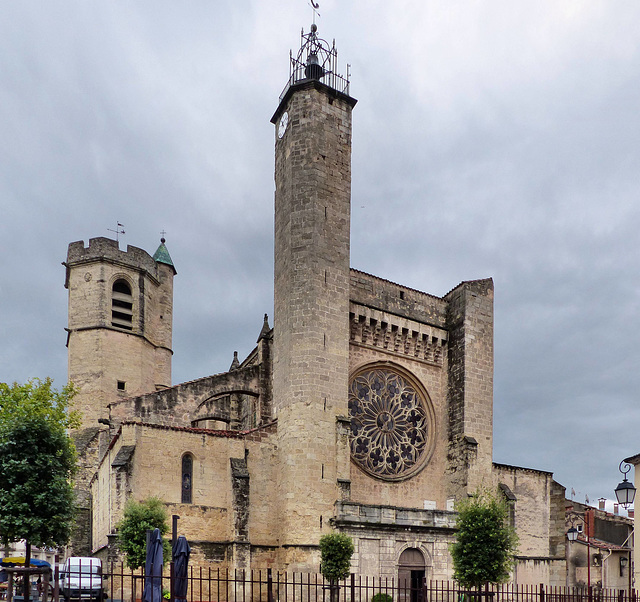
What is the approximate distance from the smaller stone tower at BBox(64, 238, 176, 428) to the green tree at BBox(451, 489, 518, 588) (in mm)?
23075

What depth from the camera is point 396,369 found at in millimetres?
32688

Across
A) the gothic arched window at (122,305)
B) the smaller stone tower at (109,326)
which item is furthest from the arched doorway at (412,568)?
the gothic arched window at (122,305)

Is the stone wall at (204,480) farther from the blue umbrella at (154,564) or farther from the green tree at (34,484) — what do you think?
the blue umbrella at (154,564)

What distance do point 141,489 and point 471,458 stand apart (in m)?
14.1

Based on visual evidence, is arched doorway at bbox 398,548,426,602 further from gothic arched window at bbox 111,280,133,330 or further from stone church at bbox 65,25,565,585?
gothic arched window at bbox 111,280,133,330

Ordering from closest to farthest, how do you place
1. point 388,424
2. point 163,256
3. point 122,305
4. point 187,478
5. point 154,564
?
point 154,564 < point 187,478 < point 388,424 < point 122,305 < point 163,256

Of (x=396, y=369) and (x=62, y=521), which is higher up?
(x=396, y=369)

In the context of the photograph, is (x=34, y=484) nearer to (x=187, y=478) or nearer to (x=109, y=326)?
(x=187, y=478)

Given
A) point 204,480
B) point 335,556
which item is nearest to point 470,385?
point 335,556

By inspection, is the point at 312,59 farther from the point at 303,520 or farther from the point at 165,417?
the point at 303,520

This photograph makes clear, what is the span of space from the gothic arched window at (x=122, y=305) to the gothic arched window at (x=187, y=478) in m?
16.9

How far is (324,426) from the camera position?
28234 mm

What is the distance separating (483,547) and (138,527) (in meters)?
10.3

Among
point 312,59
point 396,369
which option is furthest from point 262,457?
point 312,59
